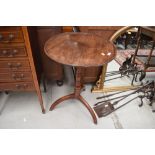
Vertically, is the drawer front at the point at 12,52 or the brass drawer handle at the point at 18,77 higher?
the drawer front at the point at 12,52

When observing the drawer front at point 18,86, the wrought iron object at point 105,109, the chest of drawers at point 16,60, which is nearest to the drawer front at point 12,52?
the chest of drawers at point 16,60

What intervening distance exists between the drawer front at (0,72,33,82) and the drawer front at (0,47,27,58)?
0.16m

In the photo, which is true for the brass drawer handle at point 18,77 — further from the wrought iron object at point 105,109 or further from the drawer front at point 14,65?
the wrought iron object at point 105,109

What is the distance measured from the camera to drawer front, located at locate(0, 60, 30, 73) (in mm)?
1135

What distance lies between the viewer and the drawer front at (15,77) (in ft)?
3.95

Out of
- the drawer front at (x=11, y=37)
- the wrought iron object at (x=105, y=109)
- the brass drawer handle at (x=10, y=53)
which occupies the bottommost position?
the wrought iron object at (x=105, y=109)

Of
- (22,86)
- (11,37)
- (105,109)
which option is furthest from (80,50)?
(105,109)

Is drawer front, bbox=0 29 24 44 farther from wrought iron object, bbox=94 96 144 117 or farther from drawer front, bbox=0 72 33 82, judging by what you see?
wrought iron object, bbox=94 96 144 117

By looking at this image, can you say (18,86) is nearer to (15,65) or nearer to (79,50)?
(15,65)

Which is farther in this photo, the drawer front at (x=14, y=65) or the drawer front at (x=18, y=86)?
the drawer front at (x=18, y=86)

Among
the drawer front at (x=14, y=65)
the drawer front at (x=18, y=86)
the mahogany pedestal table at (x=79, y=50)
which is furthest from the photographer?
the drawer front at (x=18, y=86)

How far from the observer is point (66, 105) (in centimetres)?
159
